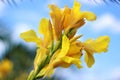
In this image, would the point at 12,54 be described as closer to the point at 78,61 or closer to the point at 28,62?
the point at 28,62

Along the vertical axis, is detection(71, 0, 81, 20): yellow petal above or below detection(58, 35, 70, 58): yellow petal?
above

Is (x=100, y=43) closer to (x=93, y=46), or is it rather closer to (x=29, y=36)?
(x=93, y=46)

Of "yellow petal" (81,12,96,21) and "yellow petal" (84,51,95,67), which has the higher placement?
"yellow petal" (81,12,96,21)

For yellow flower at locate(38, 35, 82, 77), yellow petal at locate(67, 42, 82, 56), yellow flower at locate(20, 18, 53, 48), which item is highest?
yellow flower at locate(20, 18, 53, 48)

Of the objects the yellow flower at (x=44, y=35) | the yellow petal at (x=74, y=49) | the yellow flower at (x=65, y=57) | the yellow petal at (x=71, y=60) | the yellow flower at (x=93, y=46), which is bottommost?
the yellow petal at (x=71, y=60)

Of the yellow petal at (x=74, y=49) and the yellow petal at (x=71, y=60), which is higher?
the yellow petal at (x=74, y=49)
